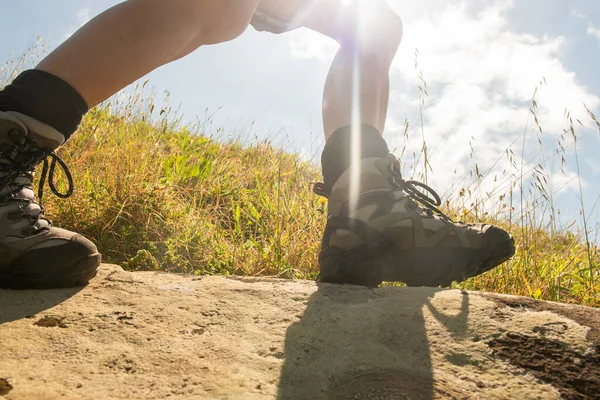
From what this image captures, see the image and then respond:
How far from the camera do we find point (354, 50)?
1.84 metres

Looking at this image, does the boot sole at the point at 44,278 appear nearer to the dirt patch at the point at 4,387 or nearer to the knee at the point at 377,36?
the dirt patch at the point at 4,387

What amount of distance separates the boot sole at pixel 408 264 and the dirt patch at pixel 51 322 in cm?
74

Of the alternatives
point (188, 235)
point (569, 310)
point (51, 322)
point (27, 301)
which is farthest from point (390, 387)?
point (188, 235)

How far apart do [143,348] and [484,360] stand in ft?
2.24

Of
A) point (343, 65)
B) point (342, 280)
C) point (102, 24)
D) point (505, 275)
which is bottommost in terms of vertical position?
point (342, 280)

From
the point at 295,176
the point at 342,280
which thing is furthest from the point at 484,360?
the point at 295,176

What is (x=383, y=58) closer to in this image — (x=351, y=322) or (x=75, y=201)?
(x=351, y=322)

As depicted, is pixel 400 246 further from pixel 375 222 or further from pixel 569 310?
pixel 569 310

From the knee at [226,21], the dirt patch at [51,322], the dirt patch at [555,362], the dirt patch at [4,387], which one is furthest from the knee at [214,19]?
the dirt patch at [555,362]

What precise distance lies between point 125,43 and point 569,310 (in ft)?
4.41

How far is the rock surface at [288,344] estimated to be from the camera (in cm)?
78

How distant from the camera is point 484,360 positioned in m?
0.90

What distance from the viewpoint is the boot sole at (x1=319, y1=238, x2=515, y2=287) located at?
4.57ft

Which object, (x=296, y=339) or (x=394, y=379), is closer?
(x=394, y=379)
